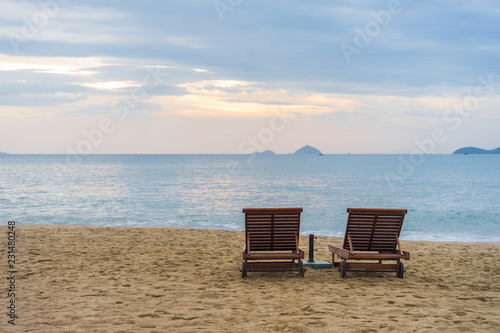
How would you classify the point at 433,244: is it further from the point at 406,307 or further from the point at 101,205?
the point at 101,205

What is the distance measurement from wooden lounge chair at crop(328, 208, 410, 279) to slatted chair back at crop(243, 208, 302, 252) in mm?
892

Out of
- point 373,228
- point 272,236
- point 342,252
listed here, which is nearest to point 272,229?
point 272,236

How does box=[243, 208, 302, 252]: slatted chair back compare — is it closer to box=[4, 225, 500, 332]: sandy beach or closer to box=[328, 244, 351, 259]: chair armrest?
box=[4, 225, 500, 332]: sandy beach

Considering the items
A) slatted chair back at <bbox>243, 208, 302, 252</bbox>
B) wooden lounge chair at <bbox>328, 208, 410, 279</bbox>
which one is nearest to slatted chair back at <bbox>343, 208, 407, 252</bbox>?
wooden lounge chair at <bbox>328, 208, 410, 279</bbox>

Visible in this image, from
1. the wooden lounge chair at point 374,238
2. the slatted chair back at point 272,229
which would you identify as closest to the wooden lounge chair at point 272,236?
the slatted chair back at point 272,229

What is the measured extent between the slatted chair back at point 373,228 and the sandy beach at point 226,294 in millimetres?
577

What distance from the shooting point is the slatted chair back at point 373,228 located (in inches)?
290

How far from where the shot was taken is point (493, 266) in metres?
9.02

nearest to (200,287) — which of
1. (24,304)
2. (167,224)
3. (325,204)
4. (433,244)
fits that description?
(24,304)

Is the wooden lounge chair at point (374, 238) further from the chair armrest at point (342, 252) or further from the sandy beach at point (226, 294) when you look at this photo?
the sandy beach at point (226, 294)

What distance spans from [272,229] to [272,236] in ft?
0.46

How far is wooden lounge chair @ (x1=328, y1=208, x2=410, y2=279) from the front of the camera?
24.1ft

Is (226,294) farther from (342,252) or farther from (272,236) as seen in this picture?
(342,252)

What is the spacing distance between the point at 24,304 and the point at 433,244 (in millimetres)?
10990
